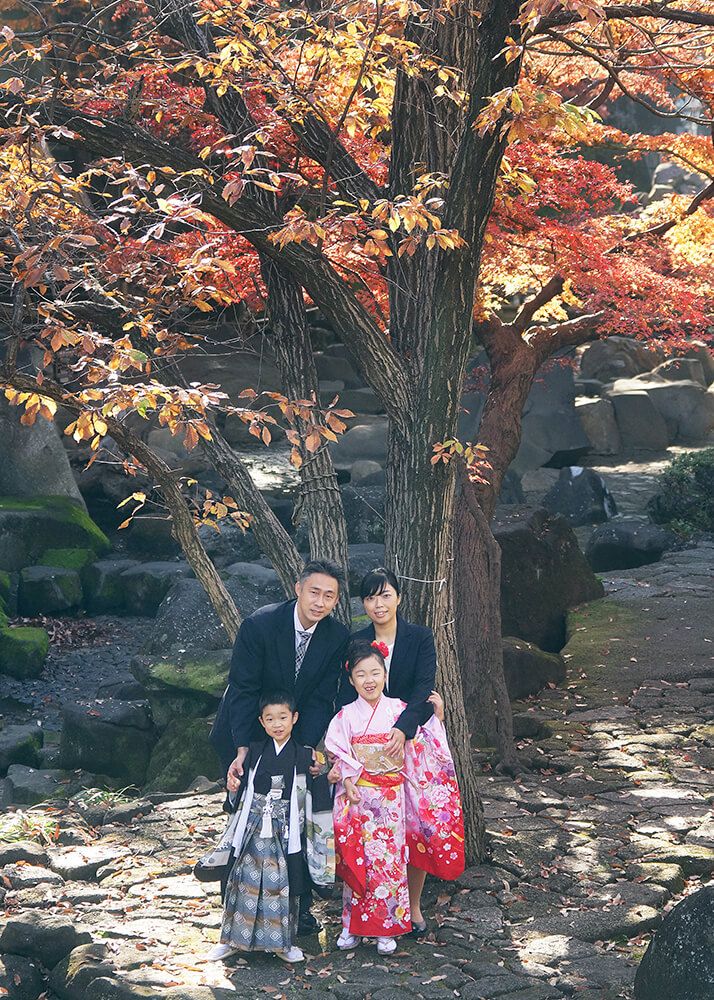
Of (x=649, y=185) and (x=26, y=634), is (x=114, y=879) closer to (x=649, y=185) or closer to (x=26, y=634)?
(x=26, y=634)

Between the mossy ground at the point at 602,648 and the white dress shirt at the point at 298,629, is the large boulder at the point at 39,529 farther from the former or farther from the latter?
the white dress shirt at the point at 298,629

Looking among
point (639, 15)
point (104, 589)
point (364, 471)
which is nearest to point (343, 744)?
point (639, 15)

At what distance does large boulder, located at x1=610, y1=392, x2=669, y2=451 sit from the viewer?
77.6 feet

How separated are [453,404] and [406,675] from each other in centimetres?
162

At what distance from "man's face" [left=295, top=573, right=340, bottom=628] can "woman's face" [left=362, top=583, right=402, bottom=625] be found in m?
0.20

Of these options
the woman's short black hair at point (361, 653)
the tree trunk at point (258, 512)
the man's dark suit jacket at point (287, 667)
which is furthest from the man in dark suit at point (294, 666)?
the tree trunk at point (258, 512)

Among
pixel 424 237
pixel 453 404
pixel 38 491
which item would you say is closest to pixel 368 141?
pixel 424 237

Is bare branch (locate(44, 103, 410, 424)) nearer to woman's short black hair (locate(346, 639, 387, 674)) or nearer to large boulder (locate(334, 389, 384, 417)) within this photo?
woman's short black hair (locate(346, 639, 387, 674))

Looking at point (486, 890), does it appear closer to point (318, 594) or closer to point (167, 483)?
point (318, 594)

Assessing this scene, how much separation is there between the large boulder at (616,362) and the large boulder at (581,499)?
7.92m

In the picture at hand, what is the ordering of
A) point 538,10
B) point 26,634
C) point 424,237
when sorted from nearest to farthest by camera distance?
1. point 538,10
2. point 424,237
3. point 26,634

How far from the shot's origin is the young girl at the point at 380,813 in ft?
17.1

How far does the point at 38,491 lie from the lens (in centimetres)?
1758

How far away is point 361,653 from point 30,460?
43.9ft
